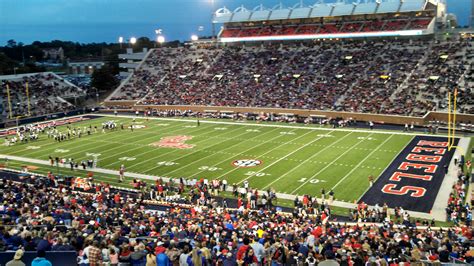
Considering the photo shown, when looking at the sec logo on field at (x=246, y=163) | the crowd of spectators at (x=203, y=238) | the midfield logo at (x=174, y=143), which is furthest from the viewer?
Answer: the midfield logo at (x=174, y=143)

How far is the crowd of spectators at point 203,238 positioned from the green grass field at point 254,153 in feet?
15.6

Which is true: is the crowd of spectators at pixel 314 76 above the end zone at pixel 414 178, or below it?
above

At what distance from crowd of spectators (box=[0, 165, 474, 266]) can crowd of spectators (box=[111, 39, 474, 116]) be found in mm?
27965

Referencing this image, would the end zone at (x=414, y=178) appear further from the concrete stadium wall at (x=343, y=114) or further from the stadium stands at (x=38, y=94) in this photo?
the stadium stands at (x=38, y=94)

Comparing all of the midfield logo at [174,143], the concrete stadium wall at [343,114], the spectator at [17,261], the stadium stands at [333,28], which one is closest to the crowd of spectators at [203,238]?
the spectator at [17,261]

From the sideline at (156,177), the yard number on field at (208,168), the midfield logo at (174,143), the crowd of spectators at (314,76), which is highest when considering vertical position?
the crowd of spectators at (314,76)

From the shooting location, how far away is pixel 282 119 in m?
46.2

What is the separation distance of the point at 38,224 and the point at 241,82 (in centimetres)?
4800

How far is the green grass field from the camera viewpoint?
2671 centimetres

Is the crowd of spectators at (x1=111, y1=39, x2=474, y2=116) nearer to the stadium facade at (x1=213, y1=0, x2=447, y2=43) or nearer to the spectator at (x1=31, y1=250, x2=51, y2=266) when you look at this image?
the stadium facade at (x1=213, y1=0, x2=447, y2=43)

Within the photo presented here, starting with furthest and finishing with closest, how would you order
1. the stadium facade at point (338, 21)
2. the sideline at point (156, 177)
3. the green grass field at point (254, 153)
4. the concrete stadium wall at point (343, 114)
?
the stadium facade at point (338, 21) → the concrete stadium wall at point (343, 114) → the green grass field at point (254, 153) → the sideline at point (156, 177)

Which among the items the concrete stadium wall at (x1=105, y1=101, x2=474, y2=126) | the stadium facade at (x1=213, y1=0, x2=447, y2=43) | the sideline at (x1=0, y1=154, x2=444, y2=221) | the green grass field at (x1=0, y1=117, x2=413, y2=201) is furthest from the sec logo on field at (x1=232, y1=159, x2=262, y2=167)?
the stadium facade at (x1=213, y1=0, x2=447, y2=43)

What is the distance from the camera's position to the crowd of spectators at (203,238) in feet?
28.8

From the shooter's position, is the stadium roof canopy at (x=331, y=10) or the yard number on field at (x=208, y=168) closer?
the yard number on field at (x=208, y=168)
